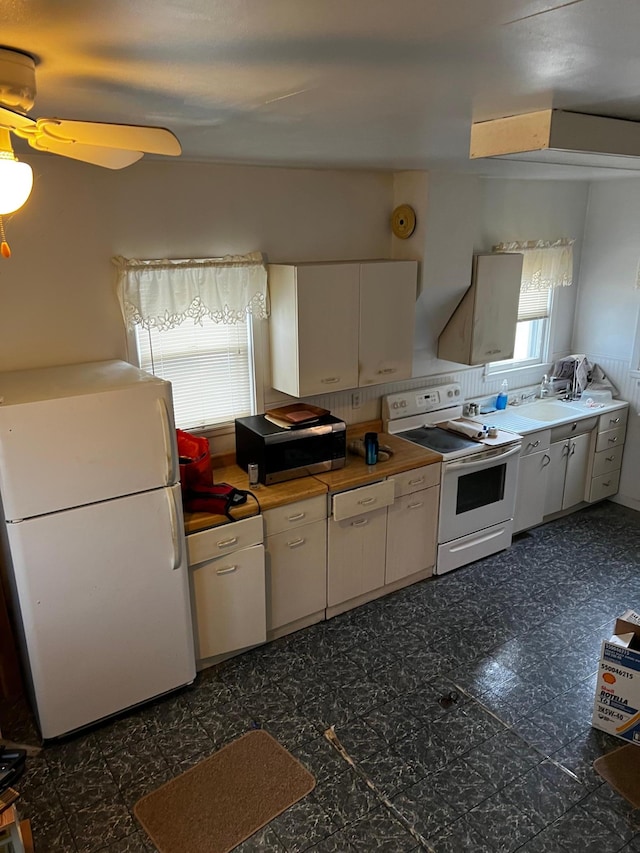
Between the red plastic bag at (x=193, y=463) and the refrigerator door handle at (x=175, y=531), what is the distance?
0.33m

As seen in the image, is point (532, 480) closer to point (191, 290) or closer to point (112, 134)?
point (191, 290)

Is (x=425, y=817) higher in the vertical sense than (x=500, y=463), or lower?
lower

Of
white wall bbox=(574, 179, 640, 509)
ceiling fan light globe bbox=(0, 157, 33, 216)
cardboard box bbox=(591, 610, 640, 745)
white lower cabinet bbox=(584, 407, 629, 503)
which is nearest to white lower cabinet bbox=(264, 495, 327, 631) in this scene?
cardboard box bbox=(591, 610, 640, 745)

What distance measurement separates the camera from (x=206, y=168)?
3289mm

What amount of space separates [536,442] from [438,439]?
76cm

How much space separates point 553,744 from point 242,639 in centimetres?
156

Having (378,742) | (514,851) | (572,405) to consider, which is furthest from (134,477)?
(572,405)

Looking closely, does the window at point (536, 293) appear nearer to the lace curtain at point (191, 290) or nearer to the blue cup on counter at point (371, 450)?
the blue cup on counter at point (371, 450)

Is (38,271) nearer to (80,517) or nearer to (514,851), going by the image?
(80,517)

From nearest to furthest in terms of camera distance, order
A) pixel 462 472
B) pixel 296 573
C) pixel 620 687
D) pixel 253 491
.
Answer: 1. pixel 620 687
2. pixel 253 491
3. pixel 296 573
4. pixel 462 472

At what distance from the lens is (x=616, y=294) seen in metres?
5.02

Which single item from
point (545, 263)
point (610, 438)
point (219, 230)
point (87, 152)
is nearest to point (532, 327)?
point (545, 263)

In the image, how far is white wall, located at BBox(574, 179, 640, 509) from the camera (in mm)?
4863

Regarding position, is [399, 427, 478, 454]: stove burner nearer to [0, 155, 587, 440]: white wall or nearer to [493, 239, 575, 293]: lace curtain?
[0, 155, 587, 440]: white wall
